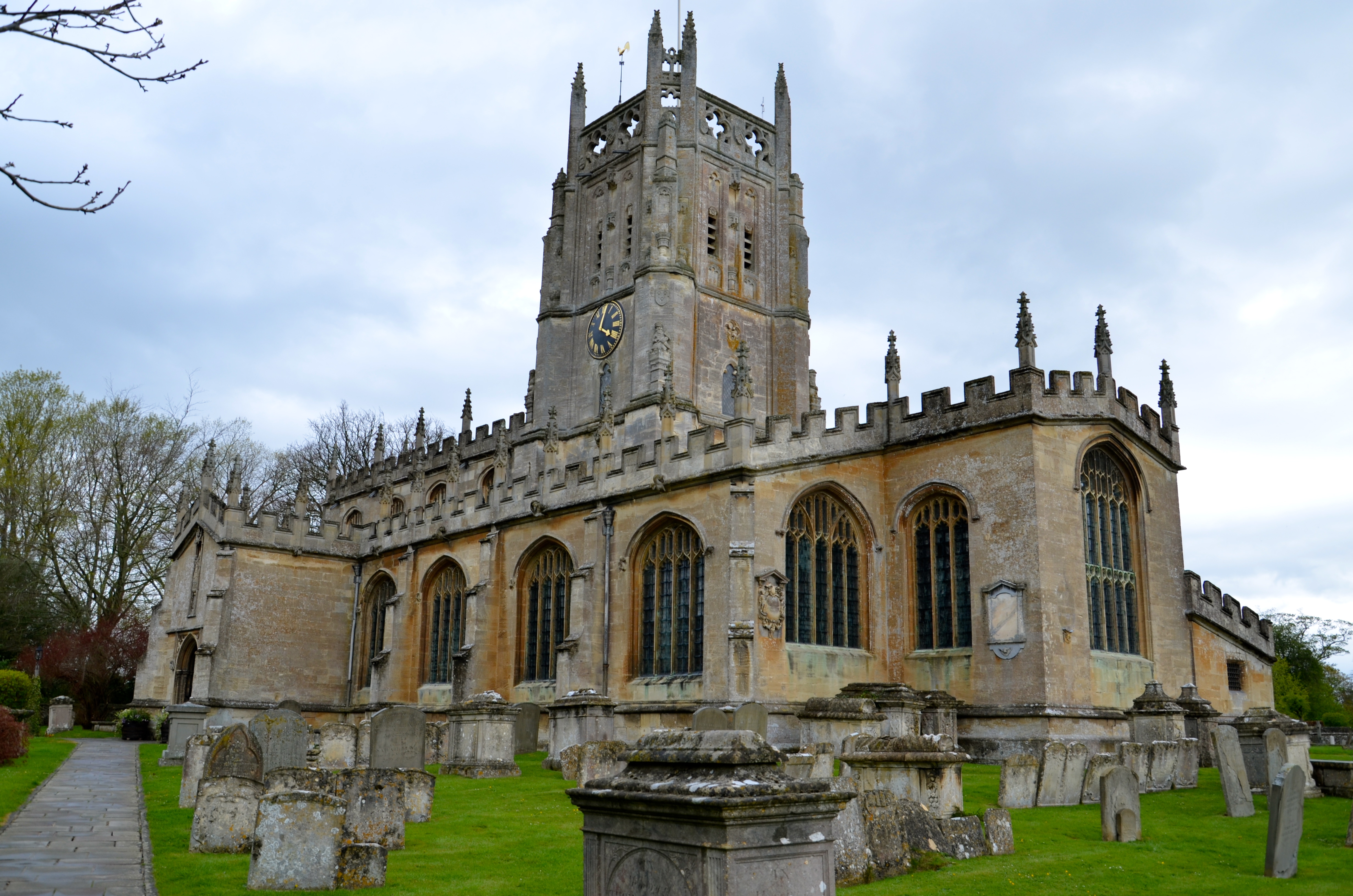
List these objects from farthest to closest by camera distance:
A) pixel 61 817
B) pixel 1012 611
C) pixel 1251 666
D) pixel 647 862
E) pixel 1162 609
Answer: pixel 1251 666 < pixel 1162 609 < pixel 1012 611 < pixel 61 817 < pixel 647 862

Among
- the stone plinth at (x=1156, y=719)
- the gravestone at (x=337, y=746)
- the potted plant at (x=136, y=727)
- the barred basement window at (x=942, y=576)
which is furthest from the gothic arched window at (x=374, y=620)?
the stone plinth at (x=1156, y=719)

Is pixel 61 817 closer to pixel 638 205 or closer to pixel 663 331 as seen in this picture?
pixel 663 331

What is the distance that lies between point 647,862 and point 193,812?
10.2 m

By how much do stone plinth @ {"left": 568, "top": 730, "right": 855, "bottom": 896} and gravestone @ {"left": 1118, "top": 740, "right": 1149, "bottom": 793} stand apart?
12.0 m

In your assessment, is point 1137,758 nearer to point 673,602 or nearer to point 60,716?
point 673,602

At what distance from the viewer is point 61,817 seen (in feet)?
42.7

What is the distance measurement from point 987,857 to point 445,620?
23.1 meters

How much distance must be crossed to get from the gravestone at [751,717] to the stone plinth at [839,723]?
Result: 2.85ft

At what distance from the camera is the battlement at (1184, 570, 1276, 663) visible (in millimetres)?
23453

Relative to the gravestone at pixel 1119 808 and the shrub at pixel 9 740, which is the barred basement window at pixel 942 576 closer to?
the gravestone at pixel 1119 808

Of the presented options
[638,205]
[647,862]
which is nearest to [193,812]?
[647,862]

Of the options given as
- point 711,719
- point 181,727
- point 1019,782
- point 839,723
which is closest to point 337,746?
point 711,719

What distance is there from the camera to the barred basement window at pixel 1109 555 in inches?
852

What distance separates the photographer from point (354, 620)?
113ft
